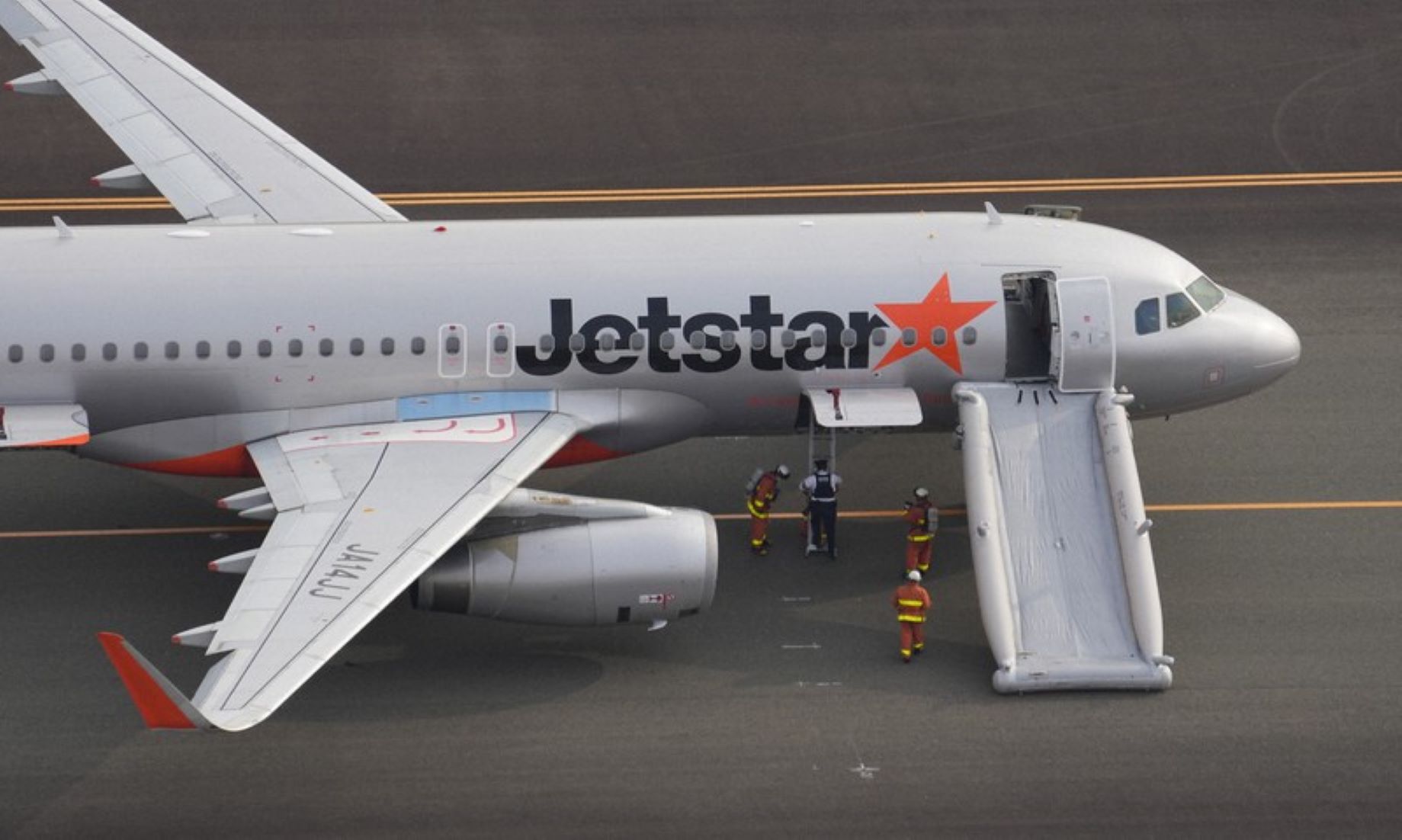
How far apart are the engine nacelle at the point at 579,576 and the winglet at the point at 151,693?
6.60 meters

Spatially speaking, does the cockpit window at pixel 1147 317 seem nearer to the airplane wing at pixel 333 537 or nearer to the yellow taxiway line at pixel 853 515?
the yellow taxiway line at pixel 853 515

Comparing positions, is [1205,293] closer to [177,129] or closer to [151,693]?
[177,129]

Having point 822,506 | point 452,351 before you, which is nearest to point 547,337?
point 452,351

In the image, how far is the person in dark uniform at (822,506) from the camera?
36.3 metres

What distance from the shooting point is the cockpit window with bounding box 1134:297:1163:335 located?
36.9 meters

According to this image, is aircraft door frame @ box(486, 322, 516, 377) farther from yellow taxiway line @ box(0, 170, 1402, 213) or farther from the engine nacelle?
yellow taxiway line @ box(0, 170, 1402, 213)

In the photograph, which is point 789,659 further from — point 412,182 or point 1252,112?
point 1252,112

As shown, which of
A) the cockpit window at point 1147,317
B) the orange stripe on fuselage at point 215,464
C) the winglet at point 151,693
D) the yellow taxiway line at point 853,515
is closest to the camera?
the winglet at point 151,693

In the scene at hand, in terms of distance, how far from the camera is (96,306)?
118 feet

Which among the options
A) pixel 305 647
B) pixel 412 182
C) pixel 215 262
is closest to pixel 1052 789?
pixel 305 647


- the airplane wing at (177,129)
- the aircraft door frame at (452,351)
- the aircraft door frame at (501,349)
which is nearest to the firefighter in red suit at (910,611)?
the aircraft door frame at (501,349)

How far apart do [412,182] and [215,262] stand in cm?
1190

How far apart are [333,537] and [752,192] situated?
17.9m

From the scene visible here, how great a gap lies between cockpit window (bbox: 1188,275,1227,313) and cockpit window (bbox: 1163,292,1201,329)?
228 millimetres
